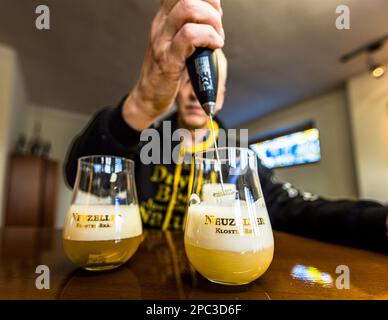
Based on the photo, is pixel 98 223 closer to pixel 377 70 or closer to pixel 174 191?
pixel 174 191

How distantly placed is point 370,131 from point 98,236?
273 centimetres

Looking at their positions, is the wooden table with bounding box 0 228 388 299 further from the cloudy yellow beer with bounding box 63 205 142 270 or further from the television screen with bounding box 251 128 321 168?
the television screen with bounding box 251 128 321 168

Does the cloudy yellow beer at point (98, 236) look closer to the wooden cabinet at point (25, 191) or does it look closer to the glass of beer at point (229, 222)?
the glass of beer at point (229, 222)

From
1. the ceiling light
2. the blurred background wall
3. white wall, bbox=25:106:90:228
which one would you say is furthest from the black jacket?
white wall, bbox=25:106:90:228

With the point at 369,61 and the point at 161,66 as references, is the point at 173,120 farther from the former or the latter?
the point at 369,61

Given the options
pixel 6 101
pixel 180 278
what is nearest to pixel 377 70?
pixel 180 278

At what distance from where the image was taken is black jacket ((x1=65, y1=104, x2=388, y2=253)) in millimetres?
456

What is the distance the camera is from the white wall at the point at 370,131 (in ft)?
7.52

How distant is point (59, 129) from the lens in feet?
11.3

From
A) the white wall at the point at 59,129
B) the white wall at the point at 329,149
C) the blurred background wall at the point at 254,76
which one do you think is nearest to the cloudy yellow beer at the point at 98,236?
the blurred background wall at the point at 254,76

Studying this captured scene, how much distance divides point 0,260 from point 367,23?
86.2 inches

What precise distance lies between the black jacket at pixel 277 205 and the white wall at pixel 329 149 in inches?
87.9
